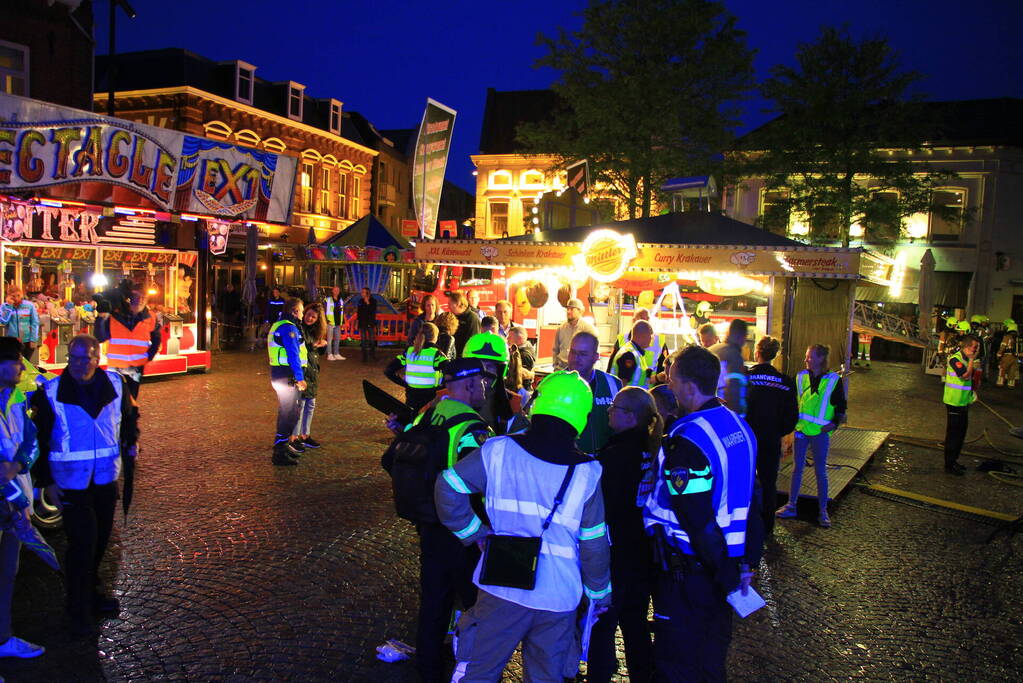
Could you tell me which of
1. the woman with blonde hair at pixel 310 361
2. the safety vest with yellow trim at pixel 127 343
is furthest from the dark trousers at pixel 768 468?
the safety vest with yellow trim at pixel 127 343

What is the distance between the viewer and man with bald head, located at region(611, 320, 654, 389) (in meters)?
6.94

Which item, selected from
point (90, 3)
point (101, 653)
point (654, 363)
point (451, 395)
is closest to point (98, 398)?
point (101, 653)

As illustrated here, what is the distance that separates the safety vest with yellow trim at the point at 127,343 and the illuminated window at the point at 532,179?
30.7 metres

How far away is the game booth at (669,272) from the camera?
34.2 ft

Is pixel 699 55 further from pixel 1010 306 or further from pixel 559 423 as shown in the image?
pixel 559 423

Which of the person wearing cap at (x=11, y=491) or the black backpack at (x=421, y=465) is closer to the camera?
the black backpack at (x=421, y=465)

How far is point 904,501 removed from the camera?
8.13m

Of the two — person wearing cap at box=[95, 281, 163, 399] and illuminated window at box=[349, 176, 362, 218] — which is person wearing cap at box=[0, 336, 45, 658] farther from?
illuminated window at box=[349, 176, 362, 218]

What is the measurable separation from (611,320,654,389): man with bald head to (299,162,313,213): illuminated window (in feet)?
96.0

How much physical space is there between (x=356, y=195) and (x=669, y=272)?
29.0 m

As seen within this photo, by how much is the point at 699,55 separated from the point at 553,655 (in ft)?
76.2

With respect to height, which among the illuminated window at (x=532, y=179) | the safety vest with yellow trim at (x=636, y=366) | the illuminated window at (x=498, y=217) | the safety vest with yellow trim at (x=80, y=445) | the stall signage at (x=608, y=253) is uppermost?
the illuminated window at (x=532, y=179)

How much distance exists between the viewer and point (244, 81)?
30156mm

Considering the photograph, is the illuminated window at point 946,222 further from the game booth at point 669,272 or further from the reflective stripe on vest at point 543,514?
the reflective stripe on vest at point 543,514
